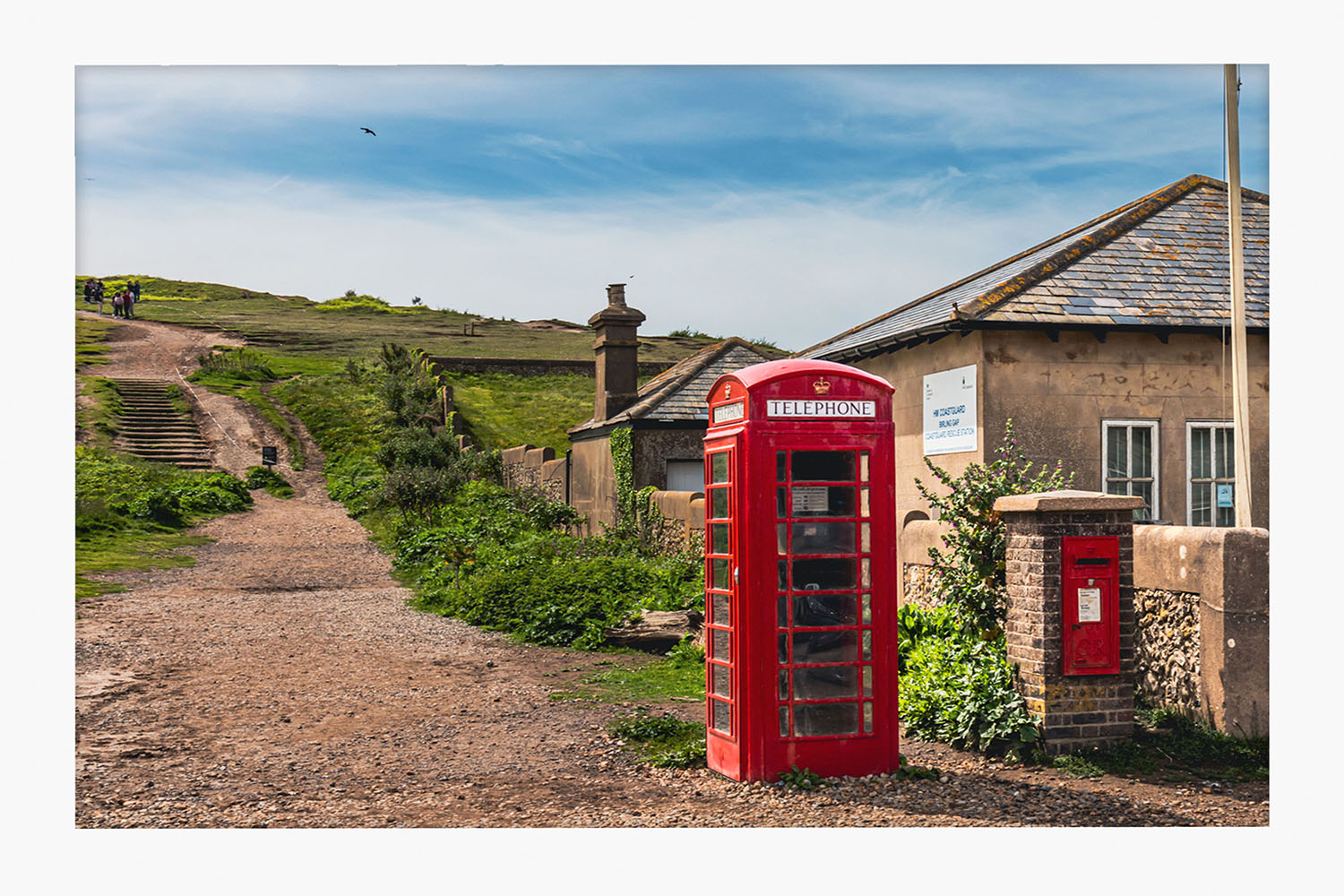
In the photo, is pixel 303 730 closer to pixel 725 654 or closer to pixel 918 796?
pixel 725 654

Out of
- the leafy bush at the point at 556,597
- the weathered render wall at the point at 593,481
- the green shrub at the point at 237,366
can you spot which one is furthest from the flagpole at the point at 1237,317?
the green shrub at the point at 237,366

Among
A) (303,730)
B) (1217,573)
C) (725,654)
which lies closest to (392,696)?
(303,730)

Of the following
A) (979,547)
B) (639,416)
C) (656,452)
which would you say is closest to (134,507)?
(639,416)

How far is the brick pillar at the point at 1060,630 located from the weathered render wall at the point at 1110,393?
199 inches

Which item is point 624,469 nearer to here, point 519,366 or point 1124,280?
point 1124,280

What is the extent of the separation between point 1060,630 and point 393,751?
470 cm

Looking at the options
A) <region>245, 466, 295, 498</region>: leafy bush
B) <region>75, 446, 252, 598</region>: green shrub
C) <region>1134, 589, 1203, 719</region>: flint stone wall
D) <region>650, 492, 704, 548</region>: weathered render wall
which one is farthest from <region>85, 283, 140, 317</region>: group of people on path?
<region>1134, 589, 1203, 719</region>: flint stone wall

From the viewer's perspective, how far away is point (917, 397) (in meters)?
13.9

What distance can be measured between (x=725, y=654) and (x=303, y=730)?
362 cm

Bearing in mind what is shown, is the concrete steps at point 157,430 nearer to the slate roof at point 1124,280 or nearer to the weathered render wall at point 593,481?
the weathered render wall at point 593,481

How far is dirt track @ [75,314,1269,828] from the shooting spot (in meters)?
6.30

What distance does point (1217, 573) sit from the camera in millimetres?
7109

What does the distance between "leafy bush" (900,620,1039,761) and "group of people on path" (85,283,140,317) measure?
63.2 m

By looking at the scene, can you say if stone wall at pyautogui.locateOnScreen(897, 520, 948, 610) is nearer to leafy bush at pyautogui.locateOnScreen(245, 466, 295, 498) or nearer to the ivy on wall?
the ivy on wall
